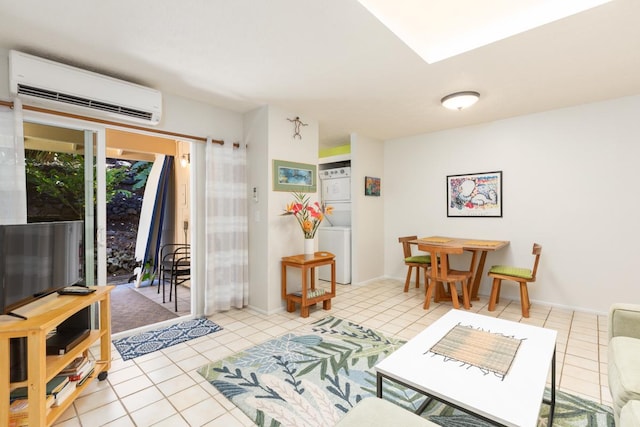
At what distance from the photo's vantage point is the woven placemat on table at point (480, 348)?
1.47m

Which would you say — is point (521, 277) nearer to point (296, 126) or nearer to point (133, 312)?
point (296, 126)

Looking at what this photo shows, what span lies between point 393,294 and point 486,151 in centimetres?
238

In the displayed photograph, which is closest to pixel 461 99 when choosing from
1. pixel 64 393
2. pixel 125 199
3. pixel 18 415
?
pixel 64 393

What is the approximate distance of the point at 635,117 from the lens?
3.19 metres

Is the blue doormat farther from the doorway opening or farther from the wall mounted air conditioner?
the wall mounted air conditioner

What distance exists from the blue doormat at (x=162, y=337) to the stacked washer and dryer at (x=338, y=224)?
228 centimetres

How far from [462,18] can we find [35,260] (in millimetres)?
3164

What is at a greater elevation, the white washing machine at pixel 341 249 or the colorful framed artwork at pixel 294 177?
the colorful framed artwork at pixel 294 177

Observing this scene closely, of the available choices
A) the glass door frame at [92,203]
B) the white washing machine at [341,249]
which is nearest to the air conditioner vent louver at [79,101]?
the glass door frame at [92,203]

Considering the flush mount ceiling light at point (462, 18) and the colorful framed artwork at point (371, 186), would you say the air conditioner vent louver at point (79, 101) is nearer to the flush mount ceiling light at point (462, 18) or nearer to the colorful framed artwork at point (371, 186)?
the flush mount ceiling light at point (462, 18)

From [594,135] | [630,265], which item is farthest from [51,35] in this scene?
[630,265]

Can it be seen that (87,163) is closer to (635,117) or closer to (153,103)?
(153,103)

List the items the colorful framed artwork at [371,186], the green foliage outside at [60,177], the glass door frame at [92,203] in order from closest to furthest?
the green foliage outside at [60,177], the glass door frame at [92,203], the colorful framed artwork at [371,186]

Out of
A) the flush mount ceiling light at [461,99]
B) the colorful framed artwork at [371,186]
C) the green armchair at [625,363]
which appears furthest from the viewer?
the colorful framed artwork at [371,186]
